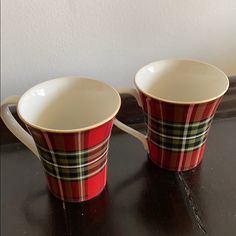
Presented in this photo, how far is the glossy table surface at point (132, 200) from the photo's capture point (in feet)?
1.33

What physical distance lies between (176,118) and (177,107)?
2cm

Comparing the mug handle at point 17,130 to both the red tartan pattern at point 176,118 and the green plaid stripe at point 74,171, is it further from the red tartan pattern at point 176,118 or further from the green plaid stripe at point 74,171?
the red tartan pattern at point 176,118

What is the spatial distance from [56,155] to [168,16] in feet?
0.85

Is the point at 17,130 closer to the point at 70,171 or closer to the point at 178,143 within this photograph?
the point at 70,171

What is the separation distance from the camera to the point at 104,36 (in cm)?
51

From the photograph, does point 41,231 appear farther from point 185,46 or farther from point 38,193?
point 185,46

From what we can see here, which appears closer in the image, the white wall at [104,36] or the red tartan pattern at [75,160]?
the red tartan pattern at [75,160]

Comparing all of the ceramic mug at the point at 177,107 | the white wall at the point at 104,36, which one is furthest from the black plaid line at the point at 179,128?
the white wall at the point at 104,36

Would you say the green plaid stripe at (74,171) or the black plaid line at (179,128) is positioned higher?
the black plaid line at (179,128)

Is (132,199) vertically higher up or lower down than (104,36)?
lower down

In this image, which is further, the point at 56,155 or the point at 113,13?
the point at 113,13

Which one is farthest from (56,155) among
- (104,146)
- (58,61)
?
(58,61)

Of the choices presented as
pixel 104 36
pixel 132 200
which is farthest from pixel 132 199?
pixel 104 36

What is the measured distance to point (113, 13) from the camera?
0.49 metres
